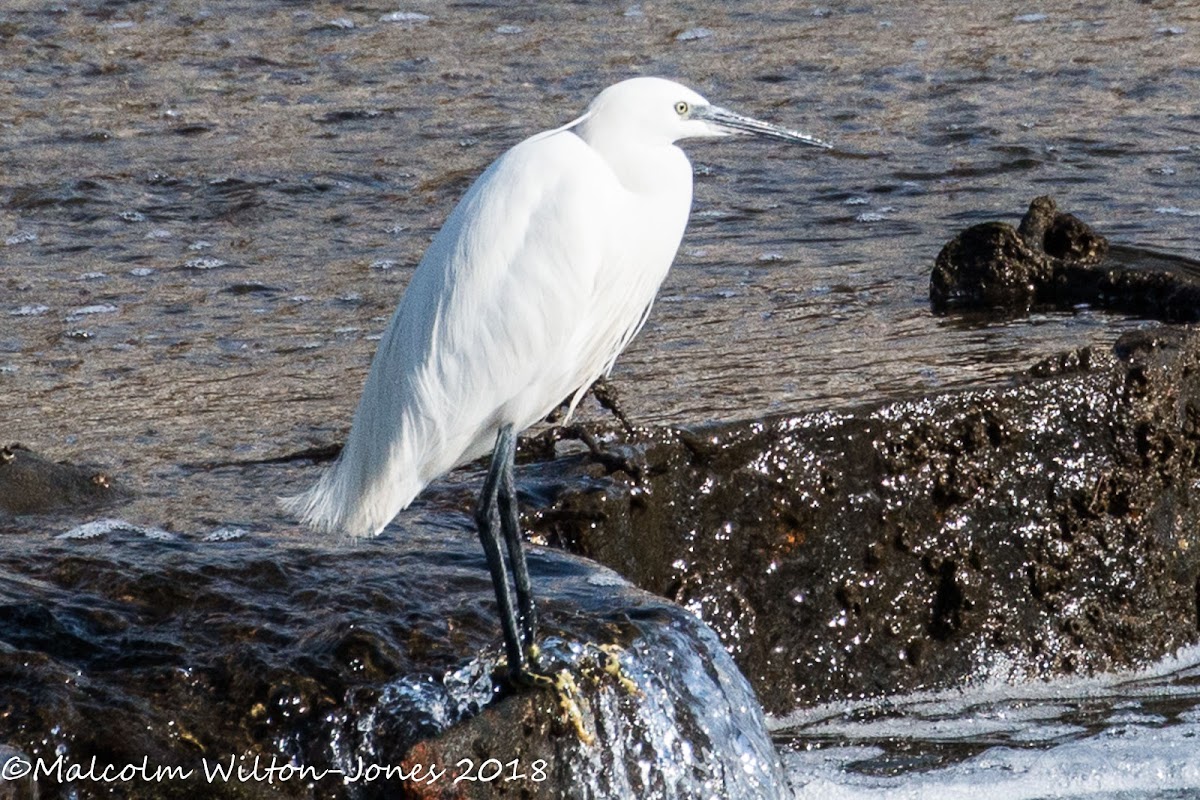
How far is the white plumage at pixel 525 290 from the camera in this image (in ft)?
11.1

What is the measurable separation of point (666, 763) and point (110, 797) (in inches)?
40.1

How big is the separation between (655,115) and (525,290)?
0.43 meters

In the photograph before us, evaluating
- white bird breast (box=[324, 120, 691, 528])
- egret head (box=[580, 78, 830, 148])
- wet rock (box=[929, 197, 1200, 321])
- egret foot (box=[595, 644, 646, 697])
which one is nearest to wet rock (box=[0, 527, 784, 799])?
egret foot (box=[595, 644, 646, 697])

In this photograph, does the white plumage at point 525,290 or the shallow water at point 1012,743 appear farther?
the shallow water at point 1012,743

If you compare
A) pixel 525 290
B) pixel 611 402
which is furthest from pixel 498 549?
pixel 611 402

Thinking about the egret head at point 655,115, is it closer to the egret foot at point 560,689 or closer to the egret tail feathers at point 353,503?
the egret tail feathers at point 353,503

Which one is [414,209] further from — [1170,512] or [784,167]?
[1170,512]

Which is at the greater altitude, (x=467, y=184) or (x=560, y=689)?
(x=467, y=184)

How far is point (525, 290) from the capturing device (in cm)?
348

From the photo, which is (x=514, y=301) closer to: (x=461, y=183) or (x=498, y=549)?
(x=498, y=549)

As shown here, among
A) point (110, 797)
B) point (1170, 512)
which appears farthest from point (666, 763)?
point (1170, 512)

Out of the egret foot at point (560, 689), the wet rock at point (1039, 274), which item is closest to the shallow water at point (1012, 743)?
the egret foot at point (560, 689)

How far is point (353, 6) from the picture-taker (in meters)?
10.3

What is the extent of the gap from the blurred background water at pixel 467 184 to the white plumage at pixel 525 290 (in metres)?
0.55
